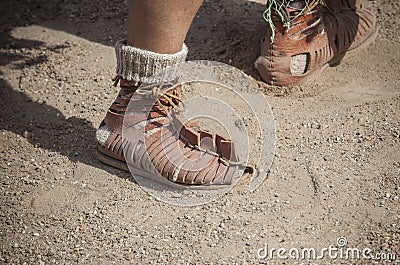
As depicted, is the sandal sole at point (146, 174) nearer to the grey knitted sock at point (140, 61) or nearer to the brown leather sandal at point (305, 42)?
the grey knitted sock at point (140, 61)

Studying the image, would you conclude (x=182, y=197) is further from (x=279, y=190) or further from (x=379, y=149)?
(x=379, y=149)

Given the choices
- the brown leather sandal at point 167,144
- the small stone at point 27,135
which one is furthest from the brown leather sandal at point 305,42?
the small stone at point 27,135

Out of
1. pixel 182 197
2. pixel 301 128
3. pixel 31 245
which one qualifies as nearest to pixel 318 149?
pixel 301 128

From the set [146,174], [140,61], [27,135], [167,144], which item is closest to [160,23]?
[140,61]

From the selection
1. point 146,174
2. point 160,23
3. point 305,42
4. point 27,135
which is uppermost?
point 160,23

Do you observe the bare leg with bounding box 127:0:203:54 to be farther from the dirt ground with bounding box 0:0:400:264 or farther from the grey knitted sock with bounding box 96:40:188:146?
the dirt ground with bounding box 0:0:400:264

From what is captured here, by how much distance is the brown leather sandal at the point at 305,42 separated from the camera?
2.38 m

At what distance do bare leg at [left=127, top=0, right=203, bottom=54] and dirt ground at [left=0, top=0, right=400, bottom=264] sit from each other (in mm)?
474

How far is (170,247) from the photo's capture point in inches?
70.3

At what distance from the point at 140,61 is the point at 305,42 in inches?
33.2

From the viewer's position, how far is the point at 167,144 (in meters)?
1.95

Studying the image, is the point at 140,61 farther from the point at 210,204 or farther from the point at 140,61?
the point at 210,204

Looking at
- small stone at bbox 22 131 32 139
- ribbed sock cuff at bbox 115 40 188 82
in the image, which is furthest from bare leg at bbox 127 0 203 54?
small stone at bbox 22 131 32 139

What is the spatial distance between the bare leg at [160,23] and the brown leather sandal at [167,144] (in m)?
0.16
